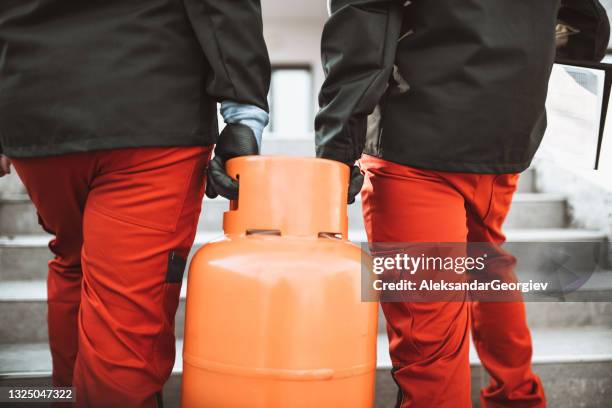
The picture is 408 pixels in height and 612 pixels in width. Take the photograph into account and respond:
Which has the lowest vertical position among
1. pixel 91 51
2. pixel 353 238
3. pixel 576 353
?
pixel 576 353

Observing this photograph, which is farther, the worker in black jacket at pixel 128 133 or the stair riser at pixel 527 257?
the stair riser at pixel 527 257

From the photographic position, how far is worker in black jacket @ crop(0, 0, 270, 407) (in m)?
0.84

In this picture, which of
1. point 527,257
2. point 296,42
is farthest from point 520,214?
point 296,42

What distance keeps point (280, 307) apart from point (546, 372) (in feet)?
3.53

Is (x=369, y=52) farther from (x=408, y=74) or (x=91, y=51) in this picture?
(x=91, y=51)

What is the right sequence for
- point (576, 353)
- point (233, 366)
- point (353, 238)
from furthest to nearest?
point (353, 238), point (576, 353), point (233, 366)

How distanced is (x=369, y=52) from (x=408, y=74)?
0.10m

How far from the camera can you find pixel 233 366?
30.2 inches

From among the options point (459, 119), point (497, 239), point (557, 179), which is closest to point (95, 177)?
point (459, 119)

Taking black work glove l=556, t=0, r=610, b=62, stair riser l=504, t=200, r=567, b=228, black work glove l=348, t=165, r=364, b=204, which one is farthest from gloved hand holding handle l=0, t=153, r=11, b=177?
stair riser l=504, t=200, r=567, b=228

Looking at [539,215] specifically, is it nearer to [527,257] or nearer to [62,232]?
[527,257]

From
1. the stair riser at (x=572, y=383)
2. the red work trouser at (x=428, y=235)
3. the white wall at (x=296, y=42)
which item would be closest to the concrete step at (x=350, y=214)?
the stair riser at (x=572, y=383)

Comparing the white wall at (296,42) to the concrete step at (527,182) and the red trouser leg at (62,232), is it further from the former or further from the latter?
the red trouser leg at (62,232)

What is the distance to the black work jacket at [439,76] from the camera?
96 cm
